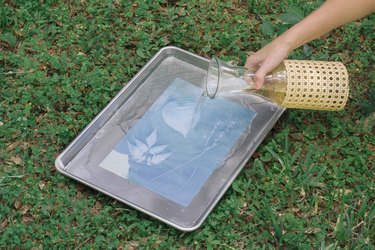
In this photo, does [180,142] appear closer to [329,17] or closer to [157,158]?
[157,158]

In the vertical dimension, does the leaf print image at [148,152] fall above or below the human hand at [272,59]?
below

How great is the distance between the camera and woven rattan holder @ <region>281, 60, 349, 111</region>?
7.19 feet

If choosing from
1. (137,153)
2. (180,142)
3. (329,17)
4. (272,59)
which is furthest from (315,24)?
(137,153)

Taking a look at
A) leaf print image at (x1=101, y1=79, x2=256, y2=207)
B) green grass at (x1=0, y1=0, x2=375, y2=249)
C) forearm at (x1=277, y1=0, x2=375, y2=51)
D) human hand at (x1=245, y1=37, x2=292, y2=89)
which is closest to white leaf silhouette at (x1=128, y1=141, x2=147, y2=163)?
leaf print image at (x1=101, y1=79, x2=256, y2=207)

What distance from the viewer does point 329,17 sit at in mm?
2113

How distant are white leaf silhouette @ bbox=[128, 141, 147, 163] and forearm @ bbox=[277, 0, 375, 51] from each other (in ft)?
1.94

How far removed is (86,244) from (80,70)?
2.43ft

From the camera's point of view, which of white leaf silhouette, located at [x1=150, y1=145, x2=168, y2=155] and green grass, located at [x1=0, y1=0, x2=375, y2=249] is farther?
white leaf silhouette, located at [x1=150, y1=145, x2=168, y2=155]

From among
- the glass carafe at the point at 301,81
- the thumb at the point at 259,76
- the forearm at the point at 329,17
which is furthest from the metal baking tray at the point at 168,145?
the forearm at the point at 329,17

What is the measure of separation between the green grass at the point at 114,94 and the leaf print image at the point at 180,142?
11cm

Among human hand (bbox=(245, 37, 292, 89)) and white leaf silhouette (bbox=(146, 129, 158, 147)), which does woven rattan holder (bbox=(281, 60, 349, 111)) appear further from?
white leaf silhouette (bbox=(146, 129, 158, 147))

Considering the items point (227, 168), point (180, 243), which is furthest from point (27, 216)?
point (227, 168)

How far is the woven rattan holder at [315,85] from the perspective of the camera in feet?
7.19

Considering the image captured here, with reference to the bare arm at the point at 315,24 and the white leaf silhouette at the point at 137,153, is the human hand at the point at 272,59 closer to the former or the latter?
the bare arm at the point at 315,24
